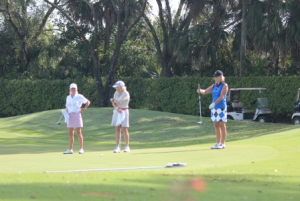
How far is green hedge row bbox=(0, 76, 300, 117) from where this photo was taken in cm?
2697

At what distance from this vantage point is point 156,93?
102ft

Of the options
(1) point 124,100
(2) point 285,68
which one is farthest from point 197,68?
(1) point 124,100

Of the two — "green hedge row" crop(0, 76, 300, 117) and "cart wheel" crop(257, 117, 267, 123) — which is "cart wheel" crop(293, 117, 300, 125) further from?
"green hedge row" crop(0, 76, 300, 117)

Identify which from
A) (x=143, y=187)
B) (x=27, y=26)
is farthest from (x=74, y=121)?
(x=27, y=26)

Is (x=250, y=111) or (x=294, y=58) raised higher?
(x=294, y=58)

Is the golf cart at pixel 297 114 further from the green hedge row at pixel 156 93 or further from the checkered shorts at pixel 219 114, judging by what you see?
the checkered shorts at pixel 219 114

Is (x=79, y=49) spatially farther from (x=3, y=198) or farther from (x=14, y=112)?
(x=3, y=198)

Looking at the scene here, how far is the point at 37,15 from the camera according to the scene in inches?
1512

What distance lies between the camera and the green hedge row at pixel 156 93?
88.5 ft

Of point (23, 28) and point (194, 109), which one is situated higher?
point (23, 28)

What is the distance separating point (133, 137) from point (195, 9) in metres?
12.0

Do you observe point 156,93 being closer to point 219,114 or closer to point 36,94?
point 36,94

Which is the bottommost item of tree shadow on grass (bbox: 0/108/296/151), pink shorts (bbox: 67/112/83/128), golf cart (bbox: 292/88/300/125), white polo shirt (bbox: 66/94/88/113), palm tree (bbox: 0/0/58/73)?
tree shadow on grass (bbox: 0/108/296/151)

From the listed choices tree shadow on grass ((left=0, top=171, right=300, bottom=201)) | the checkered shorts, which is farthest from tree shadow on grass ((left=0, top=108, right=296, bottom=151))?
tree shadow on grass ((left=0, top=171, right=300, bottom=201))
